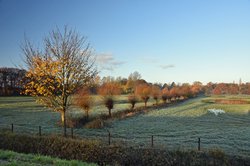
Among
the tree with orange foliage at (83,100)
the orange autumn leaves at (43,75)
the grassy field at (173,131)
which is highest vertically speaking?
the orange autumn leaves at (43,75)

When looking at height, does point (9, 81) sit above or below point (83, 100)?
above

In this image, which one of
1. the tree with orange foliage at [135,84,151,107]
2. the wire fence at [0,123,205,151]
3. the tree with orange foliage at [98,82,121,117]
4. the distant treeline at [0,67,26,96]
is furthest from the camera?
the distant treeline at [0,67,26,96]

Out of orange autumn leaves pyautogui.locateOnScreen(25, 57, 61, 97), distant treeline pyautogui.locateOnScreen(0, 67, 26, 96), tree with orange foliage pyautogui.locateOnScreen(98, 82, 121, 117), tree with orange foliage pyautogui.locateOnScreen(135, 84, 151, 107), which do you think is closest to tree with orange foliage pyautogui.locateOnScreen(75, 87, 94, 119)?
tree with orange foliage pyautogui.locateOnScreen(98, 82, 121, 117)

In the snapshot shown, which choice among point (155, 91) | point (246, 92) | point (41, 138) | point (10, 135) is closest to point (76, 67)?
point (41, 138)

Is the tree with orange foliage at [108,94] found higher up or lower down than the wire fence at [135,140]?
higher up

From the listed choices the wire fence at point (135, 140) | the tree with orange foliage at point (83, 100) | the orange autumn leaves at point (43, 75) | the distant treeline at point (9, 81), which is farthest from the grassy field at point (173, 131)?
the distant treeline at point (9, 81)

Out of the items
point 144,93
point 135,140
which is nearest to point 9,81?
point 144,93

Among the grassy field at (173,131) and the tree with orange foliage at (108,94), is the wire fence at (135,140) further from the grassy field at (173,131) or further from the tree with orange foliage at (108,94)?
the tree with orange foliage at (108,94)

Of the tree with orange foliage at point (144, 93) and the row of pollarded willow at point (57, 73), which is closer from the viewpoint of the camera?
the row of pollarded willow at point (57, 73)

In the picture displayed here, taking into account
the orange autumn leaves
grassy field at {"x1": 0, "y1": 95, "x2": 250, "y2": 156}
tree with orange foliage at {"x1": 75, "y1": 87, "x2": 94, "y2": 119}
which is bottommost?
grassy field at {"x1": 0, "y1": 95, "x2": 250, "y2": 156}

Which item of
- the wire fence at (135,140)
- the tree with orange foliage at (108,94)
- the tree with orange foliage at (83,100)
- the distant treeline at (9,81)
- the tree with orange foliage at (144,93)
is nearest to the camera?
the wire fence at (135,140)

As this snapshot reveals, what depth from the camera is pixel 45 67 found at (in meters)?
16.9

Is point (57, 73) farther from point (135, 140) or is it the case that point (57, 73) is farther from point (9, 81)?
point (9, 81)

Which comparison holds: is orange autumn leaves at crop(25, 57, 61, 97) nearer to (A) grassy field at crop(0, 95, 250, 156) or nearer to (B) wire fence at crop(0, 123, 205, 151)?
(B) wire fence at crop(0, 123, 205, 151)
